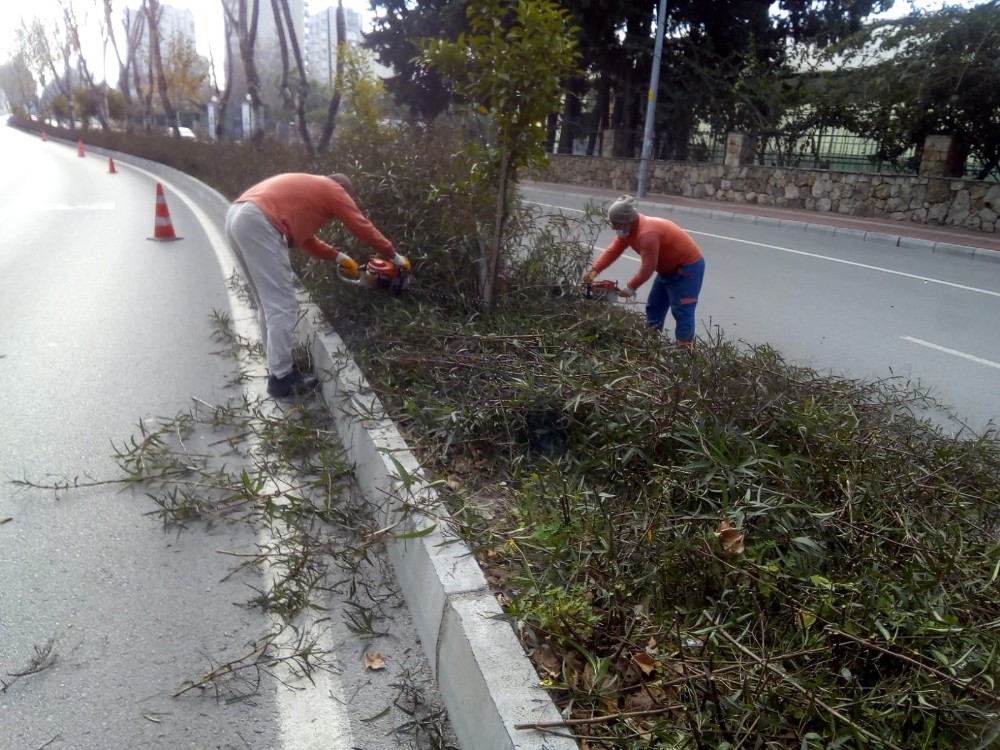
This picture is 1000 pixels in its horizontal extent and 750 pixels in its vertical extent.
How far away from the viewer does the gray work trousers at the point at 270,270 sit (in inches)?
205

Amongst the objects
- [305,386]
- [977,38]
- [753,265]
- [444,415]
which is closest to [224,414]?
[305,386]

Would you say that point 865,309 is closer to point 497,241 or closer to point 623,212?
point 623,212

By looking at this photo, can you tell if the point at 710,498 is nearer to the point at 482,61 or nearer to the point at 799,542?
the point at 799,542

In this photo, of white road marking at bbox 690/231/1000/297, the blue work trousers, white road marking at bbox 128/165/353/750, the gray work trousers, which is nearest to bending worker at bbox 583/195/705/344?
the blue work trousers

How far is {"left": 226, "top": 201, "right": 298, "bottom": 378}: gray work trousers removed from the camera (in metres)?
5.21

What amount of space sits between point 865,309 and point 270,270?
678 centimetres

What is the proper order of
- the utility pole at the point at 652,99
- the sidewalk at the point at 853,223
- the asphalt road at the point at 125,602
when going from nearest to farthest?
the asphalt road at the point at 125,602, the sidewalk at the point at 853,223, the utility pole at the point at 652,99

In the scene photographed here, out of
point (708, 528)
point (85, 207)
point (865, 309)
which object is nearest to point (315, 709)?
point (708, 528)

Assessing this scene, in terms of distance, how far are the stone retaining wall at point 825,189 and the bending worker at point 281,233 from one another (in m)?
10.8

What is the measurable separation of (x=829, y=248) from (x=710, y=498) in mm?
12663

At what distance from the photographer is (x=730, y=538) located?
295 centimetres

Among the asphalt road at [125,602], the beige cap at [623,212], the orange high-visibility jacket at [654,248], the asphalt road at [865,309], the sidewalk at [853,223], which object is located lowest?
the asphalt road at [125,602]

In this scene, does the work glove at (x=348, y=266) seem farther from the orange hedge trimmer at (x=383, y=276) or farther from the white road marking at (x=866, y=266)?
the white road marking at (x=866, y=266)

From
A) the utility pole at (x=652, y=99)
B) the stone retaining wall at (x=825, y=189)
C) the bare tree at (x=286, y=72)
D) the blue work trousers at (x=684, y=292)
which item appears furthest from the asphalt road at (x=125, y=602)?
the utility pole at (x=652, y=99)
